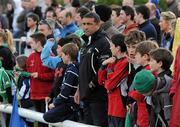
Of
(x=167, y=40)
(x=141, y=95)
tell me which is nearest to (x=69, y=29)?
(x=167, y=40)

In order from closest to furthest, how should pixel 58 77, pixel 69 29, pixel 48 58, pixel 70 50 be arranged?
pixel 70 50
pixel 58 77
pixel 48 58
pixel 69 29

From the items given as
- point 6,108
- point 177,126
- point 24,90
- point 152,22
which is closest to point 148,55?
point 177,126

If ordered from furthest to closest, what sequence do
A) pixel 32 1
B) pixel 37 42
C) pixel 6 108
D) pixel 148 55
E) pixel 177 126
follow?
pixel 32 1, pixel 37 42, pixel 6 108, pixel 148 55, pixel 177 126

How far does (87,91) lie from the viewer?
807 centimetres

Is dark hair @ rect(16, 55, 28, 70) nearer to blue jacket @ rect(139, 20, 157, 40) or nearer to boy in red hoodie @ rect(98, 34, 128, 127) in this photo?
blue jacket @ rect(139, 20, 157, 40)

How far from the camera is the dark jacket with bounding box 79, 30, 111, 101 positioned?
8.09m

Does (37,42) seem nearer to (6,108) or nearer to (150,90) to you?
(6,108)

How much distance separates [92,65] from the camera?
8.15 metres

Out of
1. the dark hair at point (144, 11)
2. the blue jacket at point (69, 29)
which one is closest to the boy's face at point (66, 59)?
the dark hair at point (144, 11)

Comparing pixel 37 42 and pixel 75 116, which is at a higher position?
pixel 37 42

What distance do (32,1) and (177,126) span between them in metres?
10.5

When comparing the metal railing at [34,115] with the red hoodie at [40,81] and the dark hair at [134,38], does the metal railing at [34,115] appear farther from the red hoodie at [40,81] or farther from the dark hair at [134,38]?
the dark hair at [134,38]

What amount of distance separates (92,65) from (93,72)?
87 millimetres

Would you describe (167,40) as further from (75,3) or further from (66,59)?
(75,3)
